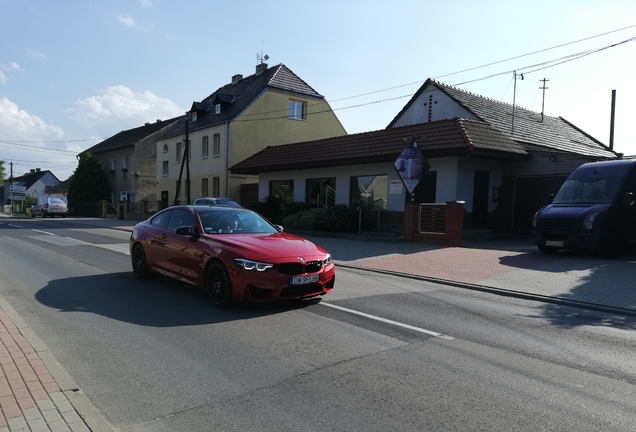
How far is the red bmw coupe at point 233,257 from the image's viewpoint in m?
6.35

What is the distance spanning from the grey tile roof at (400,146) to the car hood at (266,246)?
10481 mm

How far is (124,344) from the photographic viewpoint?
512 centimetres

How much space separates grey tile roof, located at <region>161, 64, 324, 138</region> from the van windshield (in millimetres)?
23118

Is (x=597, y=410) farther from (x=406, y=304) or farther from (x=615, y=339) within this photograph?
(x=406, y=304)

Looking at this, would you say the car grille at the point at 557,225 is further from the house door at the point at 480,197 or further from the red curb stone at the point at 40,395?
the red curb stone at the point at 40,395

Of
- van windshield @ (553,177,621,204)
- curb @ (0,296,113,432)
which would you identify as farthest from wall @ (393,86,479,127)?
curb @ (0,296,113,432)

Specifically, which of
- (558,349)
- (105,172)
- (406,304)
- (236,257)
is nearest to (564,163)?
(406,304)

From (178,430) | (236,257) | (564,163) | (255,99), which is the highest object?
(255,99)

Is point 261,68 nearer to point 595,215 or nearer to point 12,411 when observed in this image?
point 595,215

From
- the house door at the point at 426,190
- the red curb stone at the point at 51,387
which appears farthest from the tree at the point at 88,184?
the red curb stone at the point at 51,387

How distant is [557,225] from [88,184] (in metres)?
45.9

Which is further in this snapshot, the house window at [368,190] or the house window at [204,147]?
the house window at [204,147]

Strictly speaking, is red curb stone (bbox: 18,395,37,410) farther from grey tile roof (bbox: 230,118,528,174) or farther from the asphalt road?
grey tile roof (bbox: 230,118,528,174)

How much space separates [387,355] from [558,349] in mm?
2004
